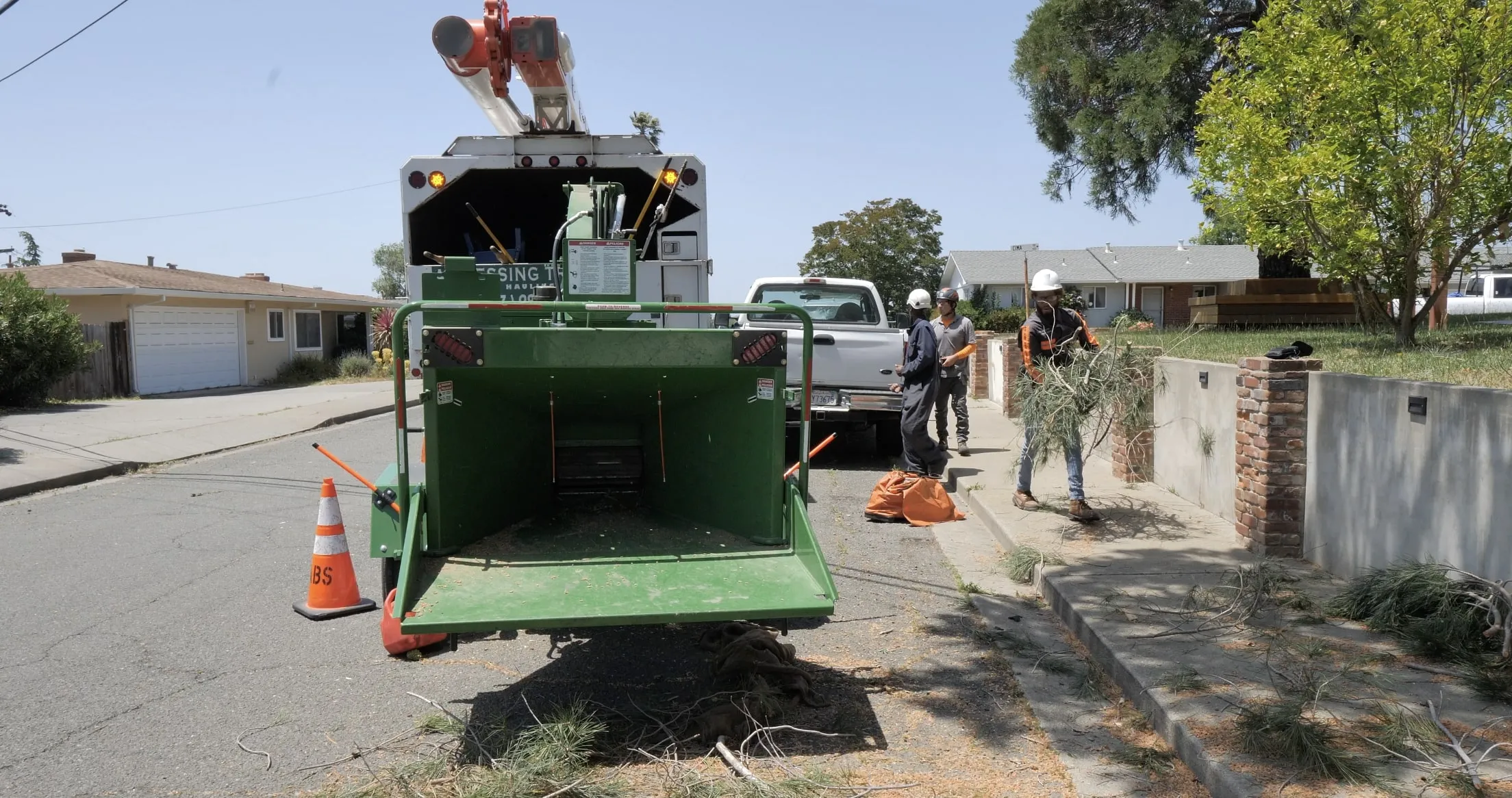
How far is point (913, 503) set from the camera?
8930mm

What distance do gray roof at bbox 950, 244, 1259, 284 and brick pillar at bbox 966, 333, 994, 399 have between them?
2766 cm

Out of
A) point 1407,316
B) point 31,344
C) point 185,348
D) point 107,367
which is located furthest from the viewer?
point 185,348

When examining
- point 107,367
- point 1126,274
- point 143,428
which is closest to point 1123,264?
point 1126,274

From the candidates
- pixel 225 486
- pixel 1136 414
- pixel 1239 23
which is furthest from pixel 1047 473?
pixel 1239 23

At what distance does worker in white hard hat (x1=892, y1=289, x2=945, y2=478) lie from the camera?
9039 millimetres

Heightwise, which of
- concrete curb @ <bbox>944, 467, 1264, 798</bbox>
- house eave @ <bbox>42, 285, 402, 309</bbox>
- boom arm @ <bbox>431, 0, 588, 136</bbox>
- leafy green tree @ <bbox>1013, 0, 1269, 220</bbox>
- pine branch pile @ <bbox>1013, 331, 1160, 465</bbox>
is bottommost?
concrete curb @ <bbox>944, 467, 1264, 798</bbox>

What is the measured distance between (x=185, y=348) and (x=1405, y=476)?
2663 centimetres

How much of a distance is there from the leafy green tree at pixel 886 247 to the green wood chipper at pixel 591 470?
4348cm

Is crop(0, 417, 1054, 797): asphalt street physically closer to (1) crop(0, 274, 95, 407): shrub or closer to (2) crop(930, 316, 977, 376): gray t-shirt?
(2) crop(930, 316, 977, 376): gray t-shirt

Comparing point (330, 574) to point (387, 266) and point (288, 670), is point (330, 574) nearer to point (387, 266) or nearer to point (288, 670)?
point (288, 670)

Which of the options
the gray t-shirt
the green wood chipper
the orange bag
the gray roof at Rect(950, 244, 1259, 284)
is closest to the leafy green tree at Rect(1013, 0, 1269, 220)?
the gray t-shirt

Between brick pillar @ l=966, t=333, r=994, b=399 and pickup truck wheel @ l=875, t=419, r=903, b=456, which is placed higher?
brick pillar @ l=966, t=333, r=994, b=399

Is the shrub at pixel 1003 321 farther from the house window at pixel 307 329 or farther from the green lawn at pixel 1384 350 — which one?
the green lawn at pixel 1384 350

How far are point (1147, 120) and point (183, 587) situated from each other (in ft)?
62.3
